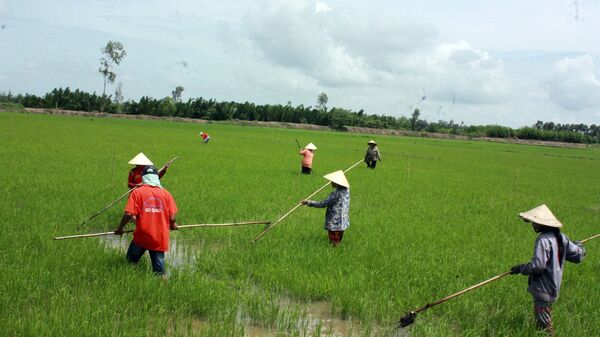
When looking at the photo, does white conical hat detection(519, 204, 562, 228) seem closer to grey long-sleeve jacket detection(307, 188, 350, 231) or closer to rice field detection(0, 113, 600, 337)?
rice field detection(0, 113, 600, 337)

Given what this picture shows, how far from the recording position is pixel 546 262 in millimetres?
4066

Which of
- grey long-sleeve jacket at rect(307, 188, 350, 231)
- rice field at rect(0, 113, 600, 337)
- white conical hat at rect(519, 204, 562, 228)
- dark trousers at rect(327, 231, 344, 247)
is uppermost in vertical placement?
white conical hat at rect(519, 204, 562, 228)

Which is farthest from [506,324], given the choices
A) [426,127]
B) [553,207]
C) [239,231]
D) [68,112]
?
[426,127]

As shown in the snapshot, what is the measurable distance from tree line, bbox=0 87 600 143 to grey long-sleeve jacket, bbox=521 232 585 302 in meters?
65.8

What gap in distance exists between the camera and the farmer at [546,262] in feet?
13.3

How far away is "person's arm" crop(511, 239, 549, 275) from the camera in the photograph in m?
4.02

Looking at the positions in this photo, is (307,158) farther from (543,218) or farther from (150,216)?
(543,218)

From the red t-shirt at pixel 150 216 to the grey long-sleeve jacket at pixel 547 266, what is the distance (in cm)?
334

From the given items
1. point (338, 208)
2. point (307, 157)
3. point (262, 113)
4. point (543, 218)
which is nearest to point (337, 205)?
point (338, 208)

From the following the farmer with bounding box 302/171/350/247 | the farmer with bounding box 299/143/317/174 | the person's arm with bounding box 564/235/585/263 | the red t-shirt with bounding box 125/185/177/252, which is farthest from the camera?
the farmer with bounding box 299/143/317/174

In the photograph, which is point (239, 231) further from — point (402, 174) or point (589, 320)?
point (402, 174)

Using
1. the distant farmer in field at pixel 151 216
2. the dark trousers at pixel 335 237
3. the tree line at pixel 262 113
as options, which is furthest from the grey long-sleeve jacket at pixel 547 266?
the tree line at pixel 262 113

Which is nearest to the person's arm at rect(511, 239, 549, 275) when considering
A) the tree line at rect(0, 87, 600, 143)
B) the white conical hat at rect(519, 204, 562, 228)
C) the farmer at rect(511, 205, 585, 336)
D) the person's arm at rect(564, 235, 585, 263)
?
the farmer at rect(511, 205, 585, 336)

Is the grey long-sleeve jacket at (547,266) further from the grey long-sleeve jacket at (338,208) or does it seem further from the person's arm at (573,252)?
the grey long-sleeve jacket at (338,208)
